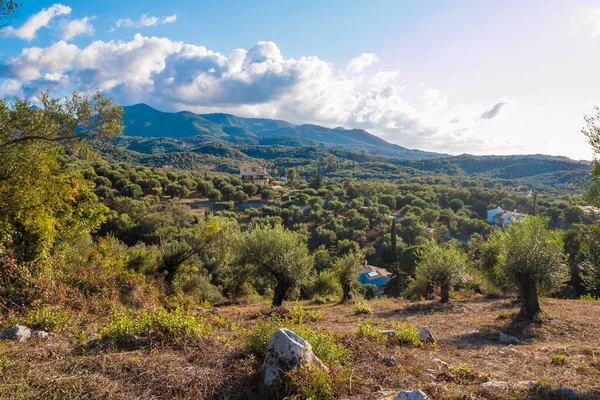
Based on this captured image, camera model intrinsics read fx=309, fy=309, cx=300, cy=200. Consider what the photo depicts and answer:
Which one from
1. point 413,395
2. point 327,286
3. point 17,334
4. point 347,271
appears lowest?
point 327,286

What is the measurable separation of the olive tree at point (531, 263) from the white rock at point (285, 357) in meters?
10.3

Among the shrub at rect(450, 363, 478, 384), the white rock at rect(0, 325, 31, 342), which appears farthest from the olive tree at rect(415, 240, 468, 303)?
the white rock at rect(0, 325, 31, 342)

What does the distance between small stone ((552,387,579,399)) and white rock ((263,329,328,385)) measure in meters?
3.78

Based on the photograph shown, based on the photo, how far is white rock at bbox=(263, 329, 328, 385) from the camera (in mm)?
4773

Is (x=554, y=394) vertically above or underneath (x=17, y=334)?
above

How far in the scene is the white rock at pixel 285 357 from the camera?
4.77 meters

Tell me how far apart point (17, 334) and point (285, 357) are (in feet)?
18.8

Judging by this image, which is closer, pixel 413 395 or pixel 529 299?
pixel 413 395

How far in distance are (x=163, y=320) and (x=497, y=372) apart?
6.91m

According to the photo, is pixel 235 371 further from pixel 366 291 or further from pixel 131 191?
pixel 131 191

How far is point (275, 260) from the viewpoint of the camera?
17641 millimetres

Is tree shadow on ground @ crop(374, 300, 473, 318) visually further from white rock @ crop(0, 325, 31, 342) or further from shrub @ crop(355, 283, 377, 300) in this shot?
shrub @ crop(355, 283, 377, 300)

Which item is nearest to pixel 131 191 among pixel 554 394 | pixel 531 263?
pixel 531 263

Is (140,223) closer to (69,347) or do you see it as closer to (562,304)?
(69,347)
